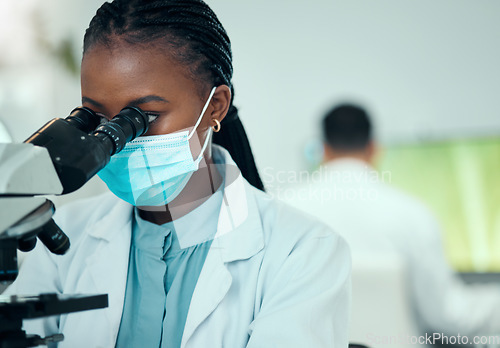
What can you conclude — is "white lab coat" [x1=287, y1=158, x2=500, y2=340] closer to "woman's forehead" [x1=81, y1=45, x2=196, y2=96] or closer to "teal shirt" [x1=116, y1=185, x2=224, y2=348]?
"teal shirt" [x1=116, y1=185, x2=224, y2=348]

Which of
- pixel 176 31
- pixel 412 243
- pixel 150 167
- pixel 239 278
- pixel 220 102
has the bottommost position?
pixel 412 243

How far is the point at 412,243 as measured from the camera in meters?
1.78

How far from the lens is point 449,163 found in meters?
2.51

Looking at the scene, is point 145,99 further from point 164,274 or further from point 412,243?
point 412,243

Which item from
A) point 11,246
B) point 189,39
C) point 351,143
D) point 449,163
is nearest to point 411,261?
point 351,143

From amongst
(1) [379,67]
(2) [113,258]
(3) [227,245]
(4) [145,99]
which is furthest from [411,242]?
(1) [379,67]

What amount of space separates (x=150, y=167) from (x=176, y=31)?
0.26 metres

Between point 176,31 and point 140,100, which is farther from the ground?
point 176,31

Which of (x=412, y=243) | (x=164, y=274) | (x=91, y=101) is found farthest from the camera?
(x=412, y=243)

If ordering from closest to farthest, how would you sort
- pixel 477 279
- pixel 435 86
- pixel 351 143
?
1. pixel 351 143
2. pixel 477 279
3. pixel 435 86

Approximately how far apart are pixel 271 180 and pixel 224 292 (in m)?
1.24

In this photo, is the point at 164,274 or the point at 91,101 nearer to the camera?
the point at 91,101

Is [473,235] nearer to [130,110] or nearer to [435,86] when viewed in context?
[435,86]

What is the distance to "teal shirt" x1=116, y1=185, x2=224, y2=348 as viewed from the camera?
1021 mm
